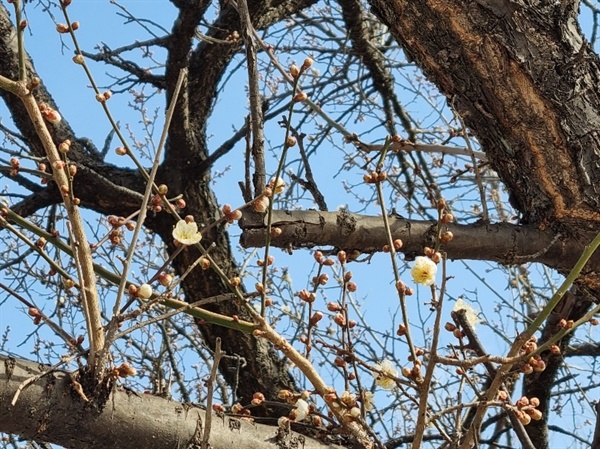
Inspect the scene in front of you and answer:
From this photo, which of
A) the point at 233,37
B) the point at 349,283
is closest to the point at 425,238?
the point at 349,283

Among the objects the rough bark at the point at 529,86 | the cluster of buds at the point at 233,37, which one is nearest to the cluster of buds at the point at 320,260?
the rough bark at the point at 529,86

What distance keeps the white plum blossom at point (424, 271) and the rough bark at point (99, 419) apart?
17.7 inches

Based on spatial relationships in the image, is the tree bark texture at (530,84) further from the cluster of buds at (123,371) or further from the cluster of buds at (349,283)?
the cluster of buds at (123,371)

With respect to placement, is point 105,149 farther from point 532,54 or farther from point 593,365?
point 593,365

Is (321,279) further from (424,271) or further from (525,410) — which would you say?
(525,410)

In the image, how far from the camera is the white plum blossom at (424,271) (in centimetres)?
143

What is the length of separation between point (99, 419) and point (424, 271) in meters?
0.67

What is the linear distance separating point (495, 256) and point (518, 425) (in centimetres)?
46

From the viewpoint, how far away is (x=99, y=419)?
1.43 m

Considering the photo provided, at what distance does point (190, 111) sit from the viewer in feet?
11.7

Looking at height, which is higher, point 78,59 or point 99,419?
point 78,59

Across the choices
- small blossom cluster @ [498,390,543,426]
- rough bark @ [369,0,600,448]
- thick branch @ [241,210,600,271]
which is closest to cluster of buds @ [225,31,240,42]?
rough bark @ [369,0,600,448]

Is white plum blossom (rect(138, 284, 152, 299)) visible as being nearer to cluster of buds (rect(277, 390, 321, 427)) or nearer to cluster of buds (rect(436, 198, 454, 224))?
cluster of buds (rect(277, 390, 321, 427))

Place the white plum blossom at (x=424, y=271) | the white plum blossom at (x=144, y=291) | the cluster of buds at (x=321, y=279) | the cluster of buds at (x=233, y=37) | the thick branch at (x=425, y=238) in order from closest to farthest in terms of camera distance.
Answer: the white plum blossom at (x=144, y=291), the white plum blossom at (x=424, y=271), the cluster of buds at (x=321, y=279), the thick branch at (x=425, y=238), the cluster of buds at (x=233, y=37)
